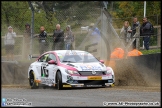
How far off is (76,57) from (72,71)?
4.08 ft

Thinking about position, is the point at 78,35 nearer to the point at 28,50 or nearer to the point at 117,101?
the point at 28,50

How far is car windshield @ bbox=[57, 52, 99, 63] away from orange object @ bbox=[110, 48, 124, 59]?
212 cm

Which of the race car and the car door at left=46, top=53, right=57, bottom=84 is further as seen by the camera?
the car door at left=46, top=53, right=57, bottom=84

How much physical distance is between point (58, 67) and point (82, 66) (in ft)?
2.64

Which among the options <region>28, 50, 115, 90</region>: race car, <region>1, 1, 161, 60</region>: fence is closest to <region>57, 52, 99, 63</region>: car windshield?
<region>28, 50, 115, 90</region>: race car

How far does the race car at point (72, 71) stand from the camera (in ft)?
55.0

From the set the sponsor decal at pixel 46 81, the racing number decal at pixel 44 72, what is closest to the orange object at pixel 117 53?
the racing number decal at pixel 44 72

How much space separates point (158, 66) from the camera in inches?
704

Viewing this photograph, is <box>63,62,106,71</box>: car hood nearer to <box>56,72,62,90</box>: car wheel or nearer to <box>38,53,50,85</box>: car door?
<box>56,72,62,90</box>: car wheel

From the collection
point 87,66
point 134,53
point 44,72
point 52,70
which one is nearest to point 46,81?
point 44,72

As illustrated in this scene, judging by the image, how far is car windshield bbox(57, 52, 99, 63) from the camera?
1774 centimetres

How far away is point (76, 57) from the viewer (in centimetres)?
1795

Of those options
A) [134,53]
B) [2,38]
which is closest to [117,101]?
[134,53]

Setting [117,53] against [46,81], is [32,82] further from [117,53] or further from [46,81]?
[117,53]
